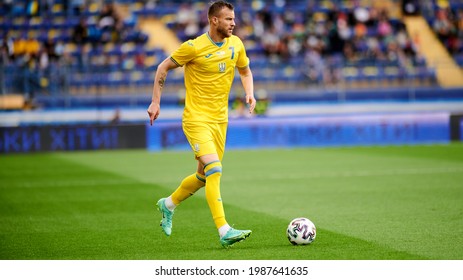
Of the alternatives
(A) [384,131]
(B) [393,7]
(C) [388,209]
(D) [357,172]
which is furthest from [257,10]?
(C) [388,209]

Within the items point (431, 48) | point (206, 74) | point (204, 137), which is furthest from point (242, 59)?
point (431, 48)

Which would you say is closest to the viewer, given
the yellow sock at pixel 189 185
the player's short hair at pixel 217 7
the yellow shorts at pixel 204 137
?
the player's short hair at pixel 217 7

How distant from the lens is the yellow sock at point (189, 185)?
30.6 feet

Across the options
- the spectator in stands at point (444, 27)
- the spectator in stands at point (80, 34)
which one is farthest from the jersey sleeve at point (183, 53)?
the spectator in stands at point (444, 27)

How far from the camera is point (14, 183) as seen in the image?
17.1 m

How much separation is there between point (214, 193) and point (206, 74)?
1252 millimetres

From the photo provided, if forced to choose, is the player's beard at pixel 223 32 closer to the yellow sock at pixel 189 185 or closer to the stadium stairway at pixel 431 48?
the yellow sock at pixel 189 185

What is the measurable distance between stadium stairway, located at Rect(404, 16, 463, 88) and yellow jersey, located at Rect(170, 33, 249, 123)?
2349 centimetres

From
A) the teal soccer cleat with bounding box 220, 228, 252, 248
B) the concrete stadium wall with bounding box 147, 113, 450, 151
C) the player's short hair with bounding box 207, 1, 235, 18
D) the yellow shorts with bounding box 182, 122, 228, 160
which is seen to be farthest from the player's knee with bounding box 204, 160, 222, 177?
the concrete stadium wall with bounding box 147, 113, 450, 151

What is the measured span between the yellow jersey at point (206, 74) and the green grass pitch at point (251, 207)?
4.49ft

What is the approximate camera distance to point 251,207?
41.0ft

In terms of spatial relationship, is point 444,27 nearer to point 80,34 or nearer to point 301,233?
point 80,34

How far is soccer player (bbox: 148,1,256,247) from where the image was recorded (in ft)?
29.0
